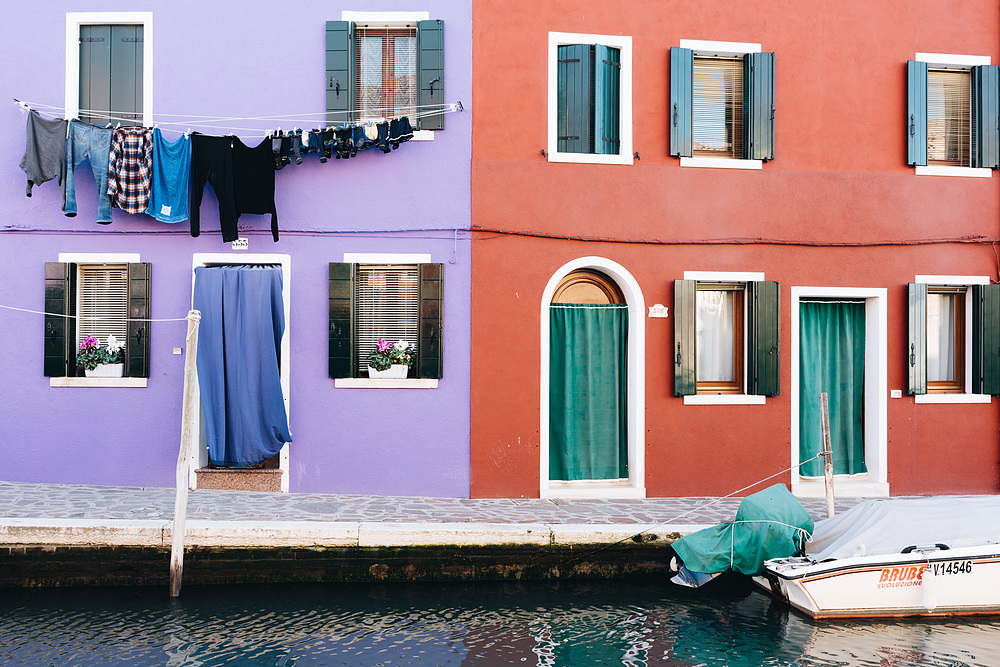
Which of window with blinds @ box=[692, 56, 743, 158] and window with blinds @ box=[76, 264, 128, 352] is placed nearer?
window with blinds @ box=[76, 264, 128, 352]

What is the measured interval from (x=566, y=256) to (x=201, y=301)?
4217mm

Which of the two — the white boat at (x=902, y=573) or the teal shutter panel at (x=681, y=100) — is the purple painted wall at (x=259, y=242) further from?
the white boat at (x=902, y=573)

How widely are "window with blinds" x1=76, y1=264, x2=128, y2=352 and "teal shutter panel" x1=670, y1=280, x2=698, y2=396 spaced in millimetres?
6455

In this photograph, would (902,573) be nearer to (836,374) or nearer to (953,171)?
(836,374)

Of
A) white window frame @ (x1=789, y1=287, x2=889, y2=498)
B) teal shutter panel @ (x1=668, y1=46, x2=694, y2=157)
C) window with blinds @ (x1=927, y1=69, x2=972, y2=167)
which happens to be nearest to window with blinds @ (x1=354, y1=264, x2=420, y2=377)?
teal shutter panel @ (x1=668, y1=46, x2=694, y2=157)

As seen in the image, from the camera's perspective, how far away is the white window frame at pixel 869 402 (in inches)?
399

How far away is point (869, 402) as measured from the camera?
10438 mm

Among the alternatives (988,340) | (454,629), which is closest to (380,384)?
(454,629)

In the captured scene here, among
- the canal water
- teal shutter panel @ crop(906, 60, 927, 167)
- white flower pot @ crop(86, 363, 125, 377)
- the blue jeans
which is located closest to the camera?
the canal water

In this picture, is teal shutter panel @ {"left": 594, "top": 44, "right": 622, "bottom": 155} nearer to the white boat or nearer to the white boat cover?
the white boat cover

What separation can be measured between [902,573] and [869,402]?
154 inches

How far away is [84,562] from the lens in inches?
287

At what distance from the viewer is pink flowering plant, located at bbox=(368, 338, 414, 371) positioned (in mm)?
9453

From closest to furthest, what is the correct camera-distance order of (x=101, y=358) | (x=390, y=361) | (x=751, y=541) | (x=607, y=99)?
(x=751, y=541) < (x=101, y=358) < (x=390, y=361) < (x=607, y=99)
